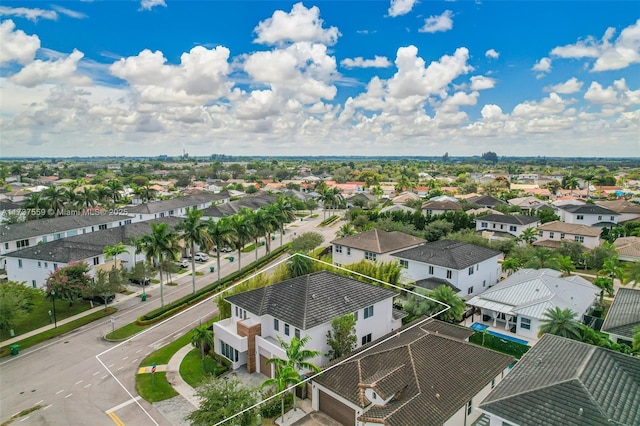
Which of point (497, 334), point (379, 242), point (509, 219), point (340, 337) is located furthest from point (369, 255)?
point (509, 219)

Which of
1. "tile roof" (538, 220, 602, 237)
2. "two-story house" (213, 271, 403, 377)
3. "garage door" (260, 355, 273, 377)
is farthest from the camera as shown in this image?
"tile roof" (538, 220, 602, 237)

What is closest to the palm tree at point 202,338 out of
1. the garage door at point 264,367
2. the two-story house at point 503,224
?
the garage door at point 264,367

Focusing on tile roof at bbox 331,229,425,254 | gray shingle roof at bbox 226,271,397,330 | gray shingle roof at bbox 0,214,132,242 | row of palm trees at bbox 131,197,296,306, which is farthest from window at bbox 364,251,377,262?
gray shingle roof at bbox 0,214,132,242

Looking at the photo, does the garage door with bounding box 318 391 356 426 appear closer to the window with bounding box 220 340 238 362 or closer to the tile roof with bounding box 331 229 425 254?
the window with bounding box 220 340 238 362

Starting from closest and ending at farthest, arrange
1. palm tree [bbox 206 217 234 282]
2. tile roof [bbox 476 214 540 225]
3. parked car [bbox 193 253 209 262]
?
palm tree [bbox 206 217 234 282]
parked car [bbox 193 253 209 262]
tile roof [bbox 476 214 540 225]

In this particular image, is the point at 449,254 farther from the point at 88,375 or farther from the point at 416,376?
the point at 88,375

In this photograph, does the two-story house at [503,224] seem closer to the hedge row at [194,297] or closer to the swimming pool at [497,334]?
the swimming pool at [497,334]
